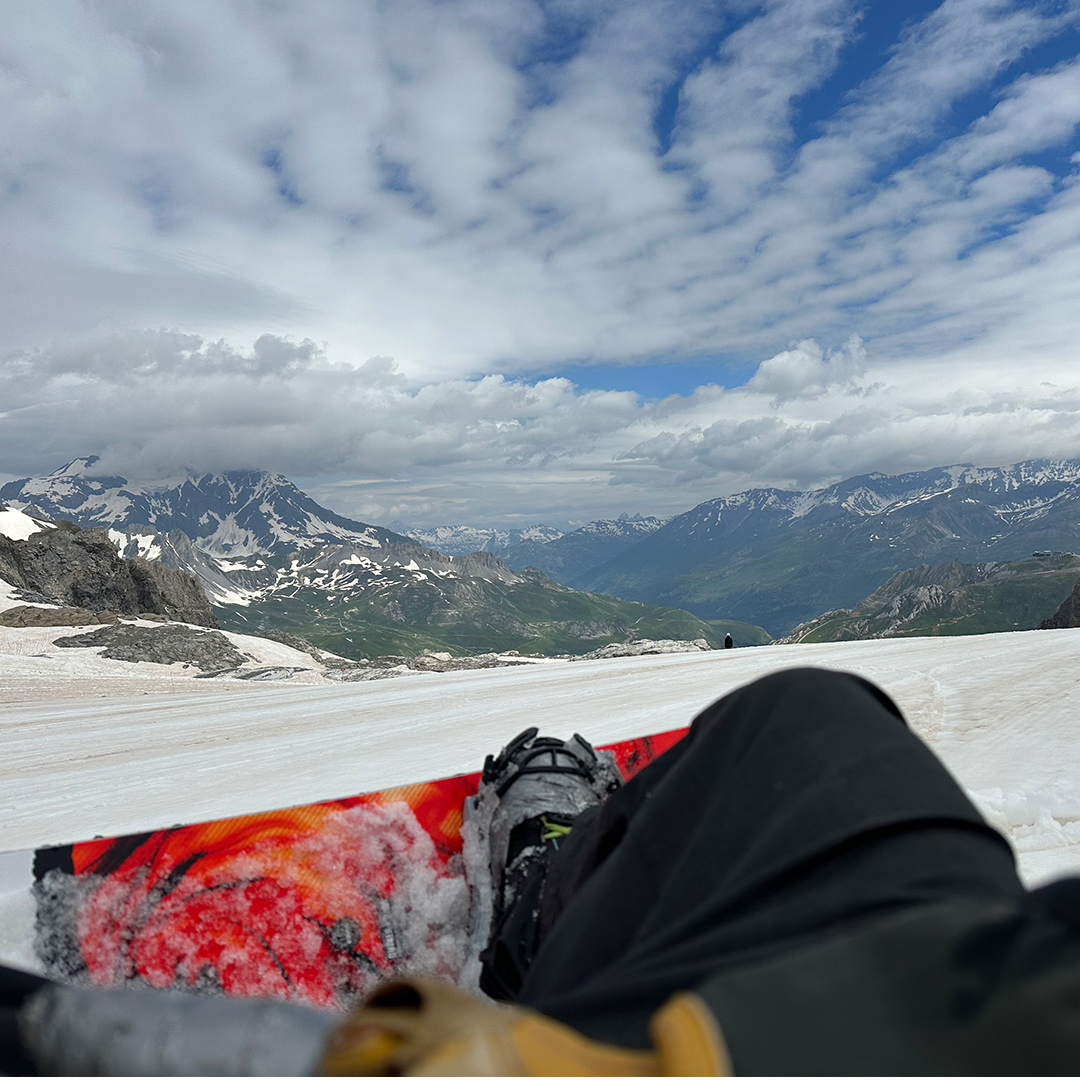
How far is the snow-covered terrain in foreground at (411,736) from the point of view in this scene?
2.71 m

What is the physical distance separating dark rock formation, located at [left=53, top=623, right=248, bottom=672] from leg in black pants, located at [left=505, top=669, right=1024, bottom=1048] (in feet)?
62.1

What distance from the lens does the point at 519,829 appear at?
92.3 inches

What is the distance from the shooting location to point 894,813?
3.28 feet

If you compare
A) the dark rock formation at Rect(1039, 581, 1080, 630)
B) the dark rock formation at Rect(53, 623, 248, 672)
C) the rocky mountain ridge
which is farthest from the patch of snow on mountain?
the dark rock formation at Rect(1039, 581, 1080, 630)

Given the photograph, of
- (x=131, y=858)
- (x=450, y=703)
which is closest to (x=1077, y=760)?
(x=131, y=858)

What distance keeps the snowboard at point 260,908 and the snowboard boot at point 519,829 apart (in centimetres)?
15

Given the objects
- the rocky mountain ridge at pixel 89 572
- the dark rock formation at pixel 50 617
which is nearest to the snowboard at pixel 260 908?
the dark rock formation at pixel 50 617

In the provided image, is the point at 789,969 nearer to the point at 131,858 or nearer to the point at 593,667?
the point at 131,858

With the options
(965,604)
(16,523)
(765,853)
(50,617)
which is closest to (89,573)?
(50,617)

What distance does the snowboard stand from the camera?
2.05 metres

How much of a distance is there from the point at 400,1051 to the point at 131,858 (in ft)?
6.81

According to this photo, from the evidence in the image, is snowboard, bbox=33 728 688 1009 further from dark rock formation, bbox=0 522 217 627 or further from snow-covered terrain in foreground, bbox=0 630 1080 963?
dark rock formation, bbox=0 522 217 627

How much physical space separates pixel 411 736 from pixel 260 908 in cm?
254

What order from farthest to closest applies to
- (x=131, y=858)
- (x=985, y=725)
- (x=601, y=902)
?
(x=985, y=725) → (x=131, y=858) → (x=601, y=902)
